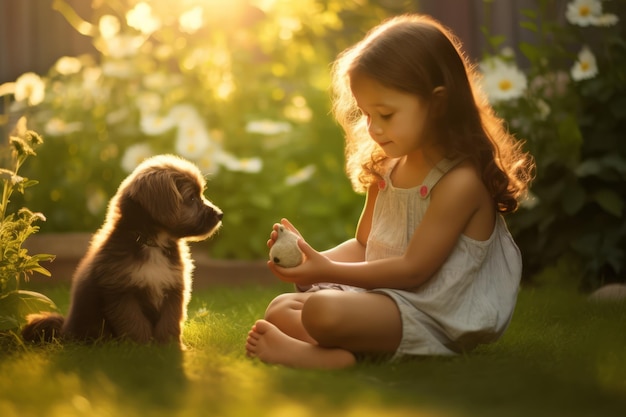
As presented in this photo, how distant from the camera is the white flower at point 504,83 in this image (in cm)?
586

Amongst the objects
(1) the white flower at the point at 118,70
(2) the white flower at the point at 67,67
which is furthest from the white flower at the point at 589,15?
(2) the white flower at the point at 67,67

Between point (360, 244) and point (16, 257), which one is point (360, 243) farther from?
point (16, 257)

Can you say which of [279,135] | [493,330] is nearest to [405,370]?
[493,330]

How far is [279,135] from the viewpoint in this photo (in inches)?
270

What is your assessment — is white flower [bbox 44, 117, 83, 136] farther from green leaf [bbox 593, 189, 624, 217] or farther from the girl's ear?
the girl's ear

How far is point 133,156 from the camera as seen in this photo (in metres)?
6.31

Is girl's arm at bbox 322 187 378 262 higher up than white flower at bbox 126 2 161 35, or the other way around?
white flower at bbox 126 2 161 35

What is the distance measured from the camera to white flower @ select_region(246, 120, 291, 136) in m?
6.71

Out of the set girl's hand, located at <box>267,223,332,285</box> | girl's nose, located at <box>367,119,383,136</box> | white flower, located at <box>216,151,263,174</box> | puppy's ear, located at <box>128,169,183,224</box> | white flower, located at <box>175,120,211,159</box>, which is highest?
girl's nose, located at <box>367,119,383,136</box>

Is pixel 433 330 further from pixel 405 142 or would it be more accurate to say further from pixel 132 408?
pixel 132 408

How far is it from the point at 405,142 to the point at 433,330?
744mm

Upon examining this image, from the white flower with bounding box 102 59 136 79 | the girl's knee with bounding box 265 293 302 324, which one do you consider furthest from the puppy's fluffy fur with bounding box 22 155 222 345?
the white flower with bounding box 102 59 136 79

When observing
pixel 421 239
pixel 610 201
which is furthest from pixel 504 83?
pixel 421 239

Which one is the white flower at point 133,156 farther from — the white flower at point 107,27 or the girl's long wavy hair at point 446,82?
the girl's long wavy hair at point 446,82
